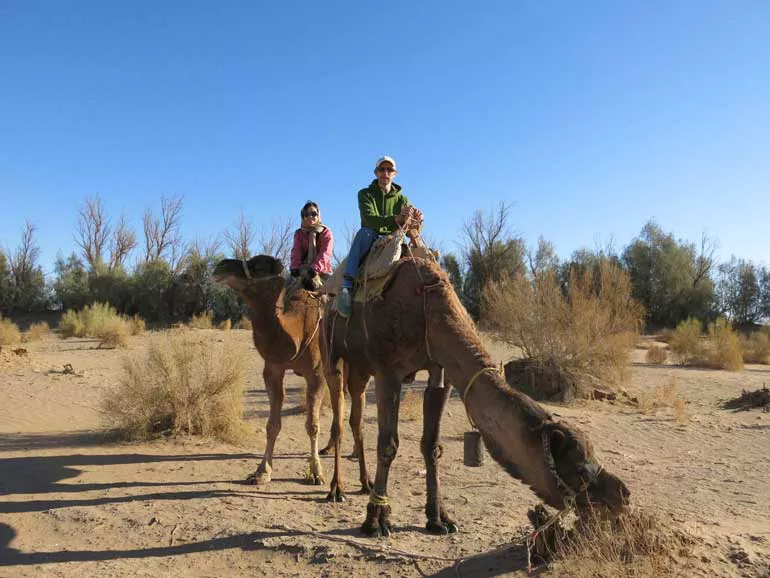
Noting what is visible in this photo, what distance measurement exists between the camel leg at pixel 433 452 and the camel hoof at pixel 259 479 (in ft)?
7.27

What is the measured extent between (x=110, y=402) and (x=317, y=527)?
16.8 ft

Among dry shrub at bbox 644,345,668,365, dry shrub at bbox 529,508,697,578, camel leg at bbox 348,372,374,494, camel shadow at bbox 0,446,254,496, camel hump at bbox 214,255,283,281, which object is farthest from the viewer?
dry shrub at bbox 644,345,668,365

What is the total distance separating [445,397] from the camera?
4.69 metres

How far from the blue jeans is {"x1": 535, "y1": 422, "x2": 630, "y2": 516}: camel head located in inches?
107

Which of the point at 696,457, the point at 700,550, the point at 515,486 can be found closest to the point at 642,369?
the point at 696,457

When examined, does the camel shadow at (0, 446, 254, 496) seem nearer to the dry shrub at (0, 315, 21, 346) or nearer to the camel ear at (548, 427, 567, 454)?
the camel ear at (548, 427, 567, 454)

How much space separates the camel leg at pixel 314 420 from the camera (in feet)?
20.2

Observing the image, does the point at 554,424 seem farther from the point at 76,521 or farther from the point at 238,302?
the point at 238,302

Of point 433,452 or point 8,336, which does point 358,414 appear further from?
point 8,336

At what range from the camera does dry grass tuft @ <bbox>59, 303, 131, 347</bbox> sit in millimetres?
21828

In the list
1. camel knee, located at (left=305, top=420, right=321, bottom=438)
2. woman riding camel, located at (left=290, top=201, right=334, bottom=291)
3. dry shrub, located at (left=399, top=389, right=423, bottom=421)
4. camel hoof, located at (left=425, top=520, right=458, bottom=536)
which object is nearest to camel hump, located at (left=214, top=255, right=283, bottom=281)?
woman riding camel, located at (left=290, top=201, right=334, bottom=291)

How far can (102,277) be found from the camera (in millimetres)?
36594

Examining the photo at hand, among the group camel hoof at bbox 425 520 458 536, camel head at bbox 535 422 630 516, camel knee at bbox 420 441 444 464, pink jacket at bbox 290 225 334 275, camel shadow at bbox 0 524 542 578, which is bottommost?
camel shadow at bbox 0 524 542 578

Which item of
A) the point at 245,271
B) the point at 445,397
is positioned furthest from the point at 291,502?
the point at 245,271
